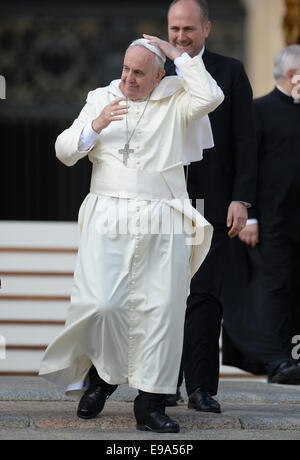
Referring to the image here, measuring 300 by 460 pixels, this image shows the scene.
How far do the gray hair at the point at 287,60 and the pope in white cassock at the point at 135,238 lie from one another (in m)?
2.19

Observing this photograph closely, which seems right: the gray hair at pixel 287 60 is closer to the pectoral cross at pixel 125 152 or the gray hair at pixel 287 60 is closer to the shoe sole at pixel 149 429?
the pectoral cross at pixel 125 152

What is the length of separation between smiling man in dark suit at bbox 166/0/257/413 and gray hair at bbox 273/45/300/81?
4.67 feet

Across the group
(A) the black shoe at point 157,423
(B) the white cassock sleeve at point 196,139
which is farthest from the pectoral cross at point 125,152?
(A) the black shoe at point 157,423

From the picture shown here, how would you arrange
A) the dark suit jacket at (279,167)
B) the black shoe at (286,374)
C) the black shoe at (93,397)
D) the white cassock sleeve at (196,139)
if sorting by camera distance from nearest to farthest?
the black shoe at (93,397) < the white cassock sleeve at (196,139) < the black shoe at (286,374) < the dark suit jacket at (279,167)

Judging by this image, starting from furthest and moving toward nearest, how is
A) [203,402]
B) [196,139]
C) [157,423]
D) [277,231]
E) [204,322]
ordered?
[277,231], [204,322], [203,402], [196,139], [157,423]

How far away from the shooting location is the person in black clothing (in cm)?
746

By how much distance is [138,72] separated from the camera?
5250 millimetres

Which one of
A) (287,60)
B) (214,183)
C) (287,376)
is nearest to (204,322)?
(214,183)

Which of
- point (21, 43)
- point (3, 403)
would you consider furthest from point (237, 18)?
point (3, 403)

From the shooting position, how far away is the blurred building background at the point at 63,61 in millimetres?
11781

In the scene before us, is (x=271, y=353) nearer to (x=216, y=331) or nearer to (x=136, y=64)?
(x=216, y=331)

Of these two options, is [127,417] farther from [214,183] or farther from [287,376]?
[287,376]

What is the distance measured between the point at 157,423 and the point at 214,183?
129 cm

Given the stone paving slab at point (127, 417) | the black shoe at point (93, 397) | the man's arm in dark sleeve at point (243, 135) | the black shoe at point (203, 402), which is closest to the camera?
the stone paving slab at point (127, 417)
